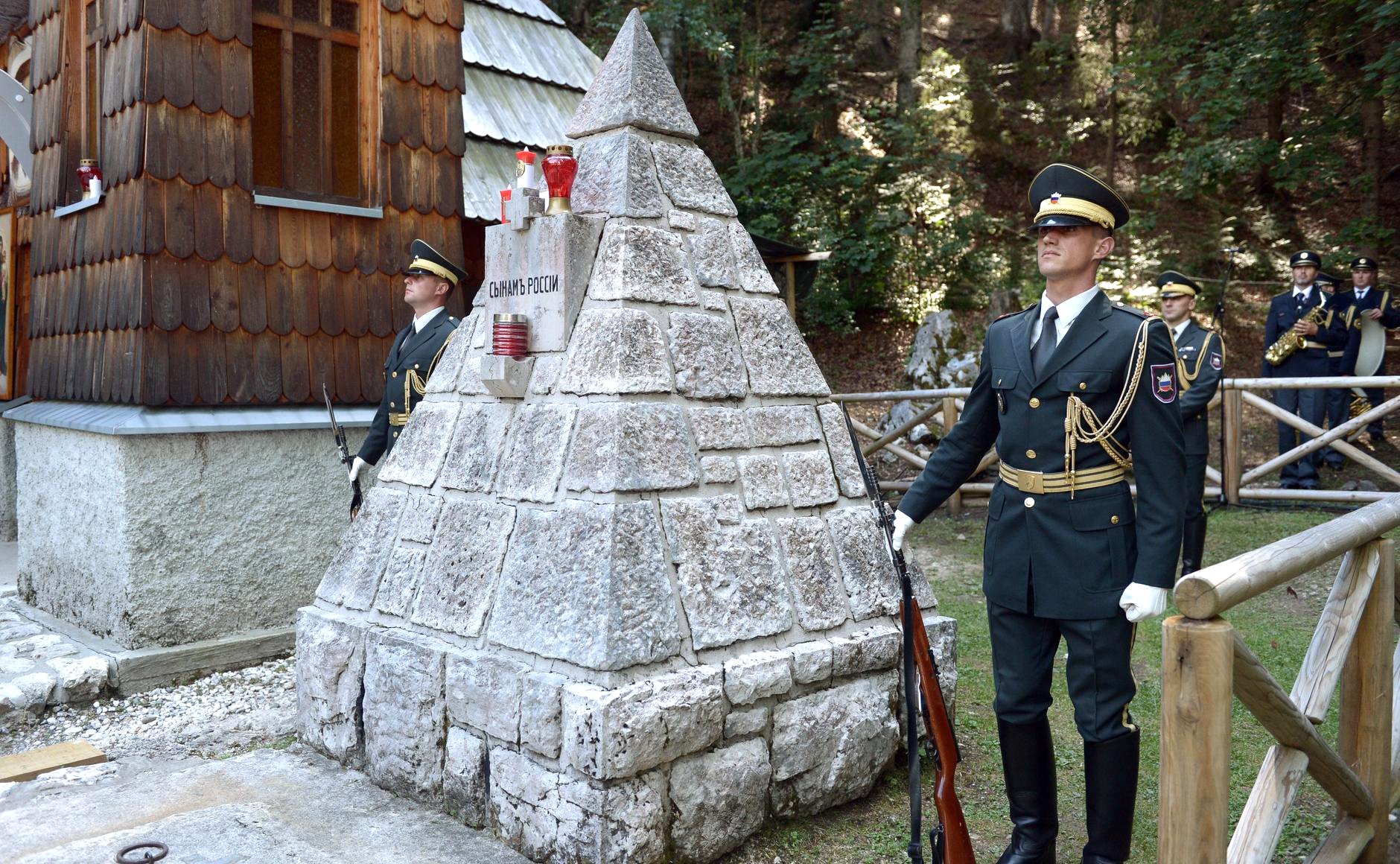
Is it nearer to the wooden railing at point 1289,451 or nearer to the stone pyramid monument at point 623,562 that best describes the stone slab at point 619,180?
the stone pyramid monument at point 623,562

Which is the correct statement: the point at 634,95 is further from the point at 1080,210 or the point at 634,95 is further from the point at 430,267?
the point at 430,267

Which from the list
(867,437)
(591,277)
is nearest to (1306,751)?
(591,277)

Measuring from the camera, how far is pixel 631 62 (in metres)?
3.63

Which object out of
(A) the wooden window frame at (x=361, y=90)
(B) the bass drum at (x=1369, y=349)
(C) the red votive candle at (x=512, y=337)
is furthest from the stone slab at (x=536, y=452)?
(B) the bass drum at (x=1369, y=349)

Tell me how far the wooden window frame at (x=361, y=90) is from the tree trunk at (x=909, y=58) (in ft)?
39.3

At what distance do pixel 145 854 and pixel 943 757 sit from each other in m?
2.35

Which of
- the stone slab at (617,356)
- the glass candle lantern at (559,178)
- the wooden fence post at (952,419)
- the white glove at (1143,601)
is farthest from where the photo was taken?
A: the wooden fence post at (952,419)

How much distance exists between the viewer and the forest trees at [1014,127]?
43.6 feet

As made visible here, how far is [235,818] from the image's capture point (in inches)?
132

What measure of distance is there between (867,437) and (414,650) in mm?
7427

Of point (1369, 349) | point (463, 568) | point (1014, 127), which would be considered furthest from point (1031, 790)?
point (1014, 127)

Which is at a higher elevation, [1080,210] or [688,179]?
[688,179]

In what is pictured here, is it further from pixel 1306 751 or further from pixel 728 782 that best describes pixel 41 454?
pixel 1306 751

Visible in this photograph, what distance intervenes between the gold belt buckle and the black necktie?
0.28m
